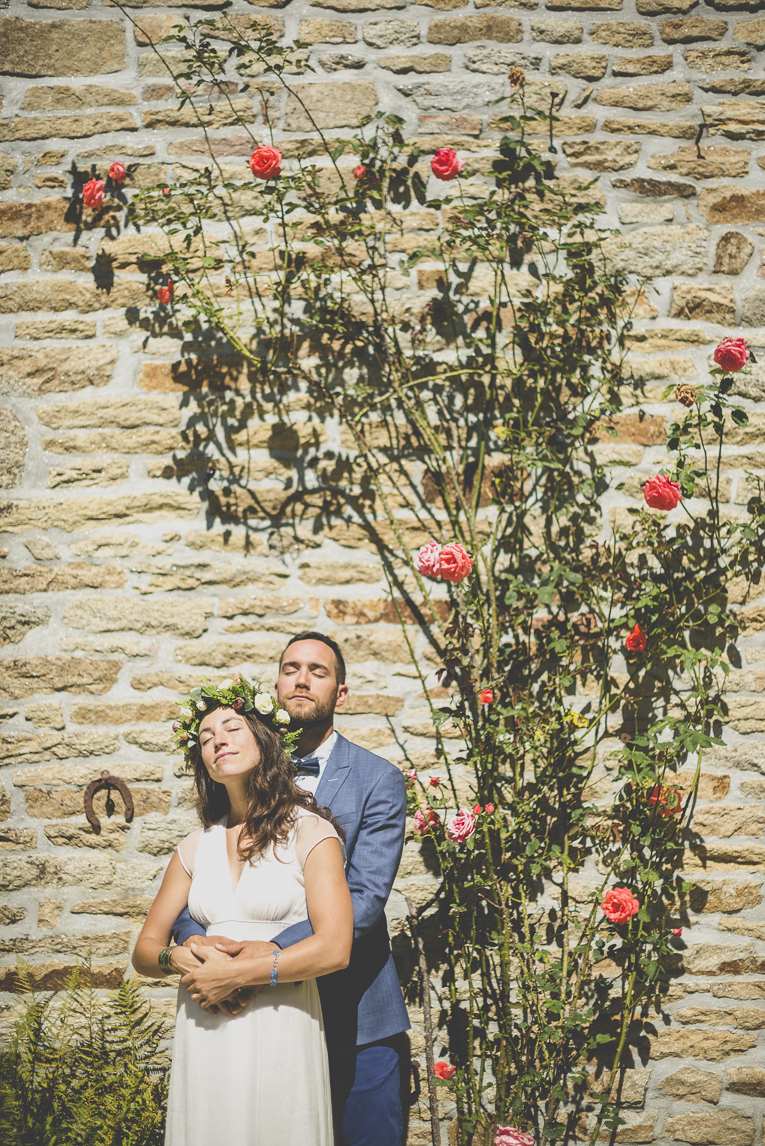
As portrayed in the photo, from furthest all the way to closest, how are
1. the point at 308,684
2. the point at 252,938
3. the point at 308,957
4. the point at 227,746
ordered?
the point at 308,684, the point at 227,746, the point at 252,938, the point at 308,957

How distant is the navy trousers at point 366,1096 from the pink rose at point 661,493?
195cm

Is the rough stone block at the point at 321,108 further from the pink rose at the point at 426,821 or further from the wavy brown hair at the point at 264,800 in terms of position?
the pink rose at the point at 426,821

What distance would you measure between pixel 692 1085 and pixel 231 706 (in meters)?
2.21

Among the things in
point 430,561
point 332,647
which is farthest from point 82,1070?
point 430,561

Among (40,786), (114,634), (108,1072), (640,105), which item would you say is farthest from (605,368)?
(108,1072)

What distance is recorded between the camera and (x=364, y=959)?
230cm

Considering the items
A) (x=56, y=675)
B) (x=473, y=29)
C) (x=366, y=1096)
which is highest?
(x=473, y=29)

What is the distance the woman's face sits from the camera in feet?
6.51

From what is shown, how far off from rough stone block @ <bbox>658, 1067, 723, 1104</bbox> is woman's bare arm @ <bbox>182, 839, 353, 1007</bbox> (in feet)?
5.49

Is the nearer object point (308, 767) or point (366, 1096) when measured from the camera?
point (366, 1096)

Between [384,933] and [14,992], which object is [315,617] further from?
[14,992]

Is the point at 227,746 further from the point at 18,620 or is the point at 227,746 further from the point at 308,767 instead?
the point at 18,620

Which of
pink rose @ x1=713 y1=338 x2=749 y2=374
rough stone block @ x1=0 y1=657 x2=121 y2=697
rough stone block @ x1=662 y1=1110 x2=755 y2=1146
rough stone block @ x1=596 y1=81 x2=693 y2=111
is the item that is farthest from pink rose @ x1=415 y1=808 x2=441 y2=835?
rough stone block @ x1=596 y1=81 x2=693 y2=111

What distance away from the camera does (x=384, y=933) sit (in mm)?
2354
